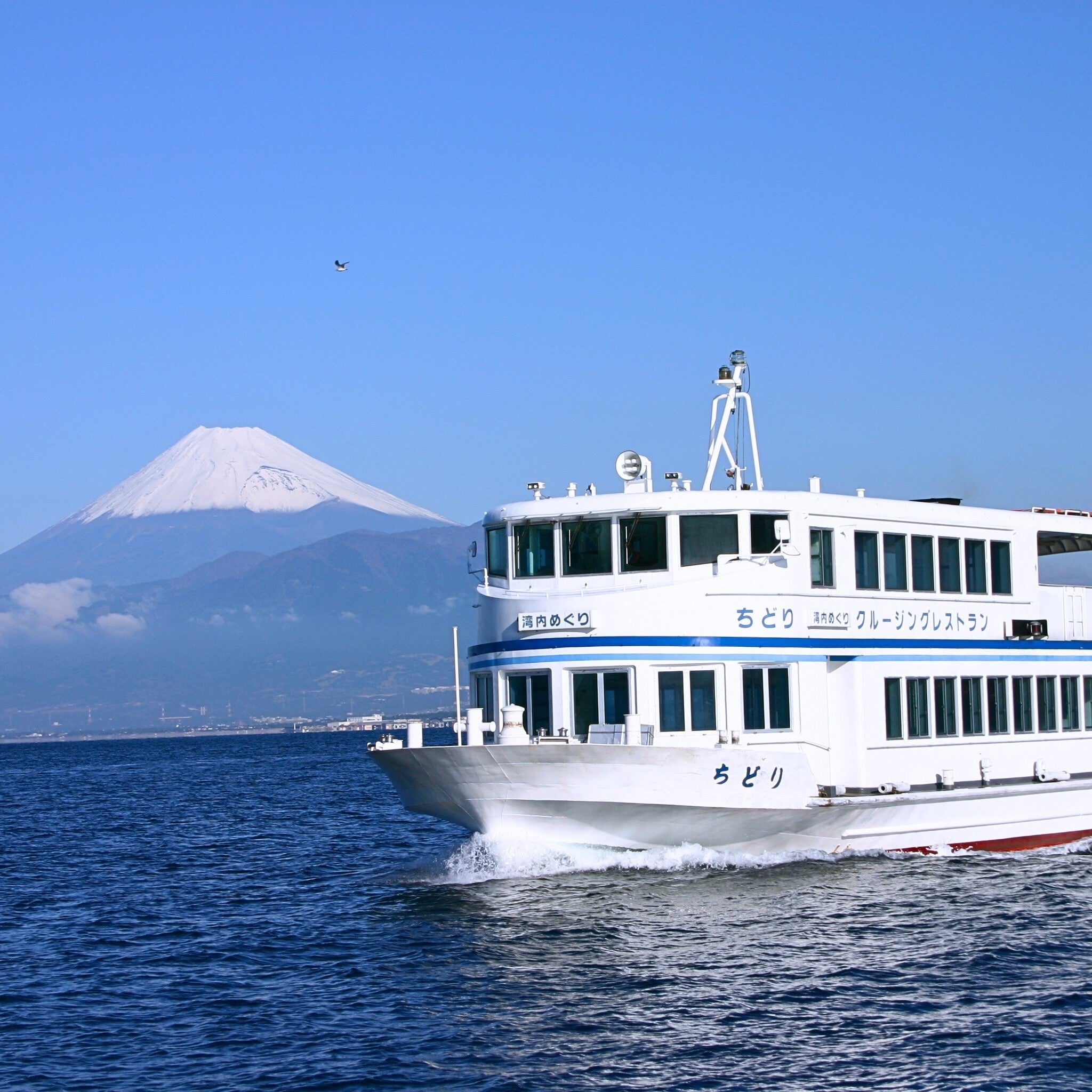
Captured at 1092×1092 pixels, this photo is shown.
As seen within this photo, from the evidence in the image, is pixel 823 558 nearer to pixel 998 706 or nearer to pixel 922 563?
pixel 922 563

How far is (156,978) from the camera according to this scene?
21.7 metres

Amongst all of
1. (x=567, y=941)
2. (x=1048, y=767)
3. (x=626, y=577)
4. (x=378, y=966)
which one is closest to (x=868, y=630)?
(x=626, y=577)

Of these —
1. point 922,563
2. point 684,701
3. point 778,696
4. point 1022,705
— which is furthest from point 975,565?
point 684,701

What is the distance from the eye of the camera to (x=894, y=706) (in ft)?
86.9

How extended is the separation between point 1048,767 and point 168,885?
18.8 m

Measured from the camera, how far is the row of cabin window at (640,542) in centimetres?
2453

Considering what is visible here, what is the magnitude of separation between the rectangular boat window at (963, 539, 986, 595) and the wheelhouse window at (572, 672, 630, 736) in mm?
8236

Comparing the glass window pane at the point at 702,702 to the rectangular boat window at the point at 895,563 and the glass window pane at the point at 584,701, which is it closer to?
the glass window pane at the point at 584,701

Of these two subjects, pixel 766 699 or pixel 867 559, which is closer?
pixel 766 699

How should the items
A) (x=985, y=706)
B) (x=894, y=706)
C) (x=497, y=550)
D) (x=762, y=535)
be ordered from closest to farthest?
(x=762, y=535) < (x=497, y=550) < (x=894, y=706) < (x=985, y=706)

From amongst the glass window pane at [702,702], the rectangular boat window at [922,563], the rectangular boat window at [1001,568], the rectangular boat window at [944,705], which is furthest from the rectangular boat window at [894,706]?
the glass window pane at [702,702]

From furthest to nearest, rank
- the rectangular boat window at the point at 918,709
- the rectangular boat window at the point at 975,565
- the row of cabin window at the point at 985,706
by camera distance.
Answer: the rectangular boat window at the point at 975,565 → the rectangular boat window at the point at 918,709 → the row of cabin window at the point at 985,706

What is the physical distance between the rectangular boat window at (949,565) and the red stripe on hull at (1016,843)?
4.70 meters

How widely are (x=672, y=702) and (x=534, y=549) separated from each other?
3.61m
